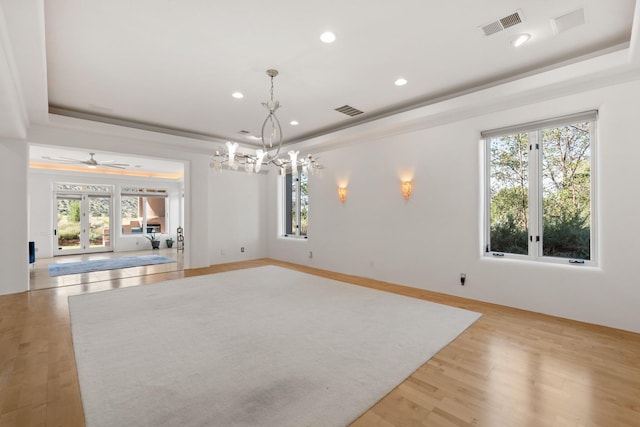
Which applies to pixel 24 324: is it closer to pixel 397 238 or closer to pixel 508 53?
pixel 397 238

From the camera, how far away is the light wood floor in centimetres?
197

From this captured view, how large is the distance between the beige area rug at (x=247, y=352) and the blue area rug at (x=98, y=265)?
122 inches

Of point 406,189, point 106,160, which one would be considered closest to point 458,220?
point 406,189

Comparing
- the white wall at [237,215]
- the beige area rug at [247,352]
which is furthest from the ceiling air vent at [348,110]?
the white wall at [237,215]

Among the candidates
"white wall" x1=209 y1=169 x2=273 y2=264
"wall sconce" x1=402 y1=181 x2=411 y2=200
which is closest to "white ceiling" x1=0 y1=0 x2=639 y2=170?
"wall sconce" x1=402 y1=181 x2=411 y2=200

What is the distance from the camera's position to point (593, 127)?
3.88 metres

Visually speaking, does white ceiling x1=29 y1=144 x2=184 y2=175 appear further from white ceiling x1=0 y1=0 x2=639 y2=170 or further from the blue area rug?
white ceiling x1=0 y1=0 x2=639 y2=170

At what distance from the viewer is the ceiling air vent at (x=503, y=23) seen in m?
2.88

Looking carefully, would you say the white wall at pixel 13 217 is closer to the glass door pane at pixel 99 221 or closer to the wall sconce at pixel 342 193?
the wall sconce at pixel 342 193

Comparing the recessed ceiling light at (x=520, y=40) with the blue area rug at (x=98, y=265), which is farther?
the blue area rug at (x=98, y=265)

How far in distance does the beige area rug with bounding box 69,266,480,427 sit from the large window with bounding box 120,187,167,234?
294 inches

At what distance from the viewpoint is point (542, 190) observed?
4.31 metres

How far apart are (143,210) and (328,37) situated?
11.1 m

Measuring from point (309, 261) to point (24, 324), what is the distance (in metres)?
5.16
